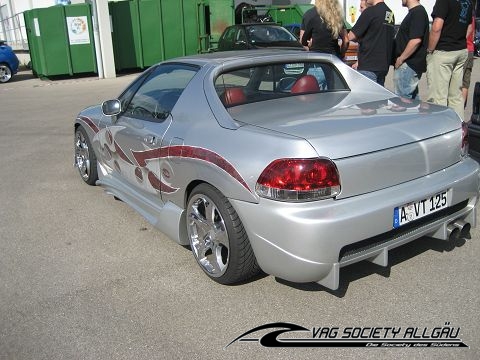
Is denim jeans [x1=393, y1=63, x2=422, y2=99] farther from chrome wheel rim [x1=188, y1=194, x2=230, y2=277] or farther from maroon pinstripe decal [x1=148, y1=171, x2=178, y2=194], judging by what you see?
chrome wheel rim [x1=188, y1=194, x2=230, y2=277]

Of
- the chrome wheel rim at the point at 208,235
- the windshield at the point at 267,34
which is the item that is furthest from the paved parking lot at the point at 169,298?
the windshield at the point at 267,34

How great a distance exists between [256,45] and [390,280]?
12432 mm

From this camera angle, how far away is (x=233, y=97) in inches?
145

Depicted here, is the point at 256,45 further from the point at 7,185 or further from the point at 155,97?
the point at 155,97

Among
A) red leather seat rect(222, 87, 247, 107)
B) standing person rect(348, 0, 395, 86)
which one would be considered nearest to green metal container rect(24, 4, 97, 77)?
standing person rect(348, 0, 395, 86)

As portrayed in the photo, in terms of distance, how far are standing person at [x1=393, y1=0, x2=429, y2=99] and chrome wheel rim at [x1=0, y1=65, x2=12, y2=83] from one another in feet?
48.4

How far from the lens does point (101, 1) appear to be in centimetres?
1689

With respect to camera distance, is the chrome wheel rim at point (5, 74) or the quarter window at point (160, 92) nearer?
the quarter window at point (160, 92)

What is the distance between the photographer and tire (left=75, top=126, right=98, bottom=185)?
17.6 ft

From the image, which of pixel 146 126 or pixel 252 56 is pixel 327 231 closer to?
pixel 252 56

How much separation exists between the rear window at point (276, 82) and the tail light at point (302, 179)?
100 cm

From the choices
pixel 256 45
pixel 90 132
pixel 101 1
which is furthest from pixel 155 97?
pixel 101 1

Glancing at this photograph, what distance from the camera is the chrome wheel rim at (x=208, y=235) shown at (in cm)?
327

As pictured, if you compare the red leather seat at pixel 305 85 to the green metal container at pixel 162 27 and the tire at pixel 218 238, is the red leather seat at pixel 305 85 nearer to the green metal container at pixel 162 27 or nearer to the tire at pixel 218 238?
the tire at pixel 218 238
